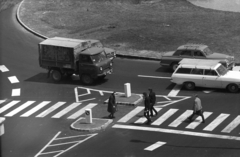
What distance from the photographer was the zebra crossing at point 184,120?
28016mm

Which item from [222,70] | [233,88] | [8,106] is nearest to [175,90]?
[222,70]

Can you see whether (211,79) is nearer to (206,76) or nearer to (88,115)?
(206,76)

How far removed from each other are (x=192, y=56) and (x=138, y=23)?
15.3 m

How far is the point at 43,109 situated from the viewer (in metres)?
33.2

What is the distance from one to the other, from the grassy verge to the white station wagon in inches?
264

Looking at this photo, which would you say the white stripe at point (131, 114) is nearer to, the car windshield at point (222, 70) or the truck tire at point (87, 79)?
the car windshield at point (222, 70)

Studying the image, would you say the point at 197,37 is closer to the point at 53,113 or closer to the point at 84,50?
the point at 84,50

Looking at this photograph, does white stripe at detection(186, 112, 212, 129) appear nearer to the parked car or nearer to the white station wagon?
the white station wagon

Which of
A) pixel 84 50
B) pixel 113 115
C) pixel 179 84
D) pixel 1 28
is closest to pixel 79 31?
pixel 1 28

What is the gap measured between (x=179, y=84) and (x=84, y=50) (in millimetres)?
7743

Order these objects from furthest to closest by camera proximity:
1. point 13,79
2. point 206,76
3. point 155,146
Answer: point 13,79 → point 206,76 → point 155,146

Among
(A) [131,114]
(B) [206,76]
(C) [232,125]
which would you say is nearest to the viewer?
(C) [232,125]

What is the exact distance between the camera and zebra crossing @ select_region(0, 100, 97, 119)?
105ft

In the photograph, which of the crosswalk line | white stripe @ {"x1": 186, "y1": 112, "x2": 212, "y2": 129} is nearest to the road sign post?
white stripe @ {"x1": 186, "y1": 112, "x2": 212, "y2": 129}
